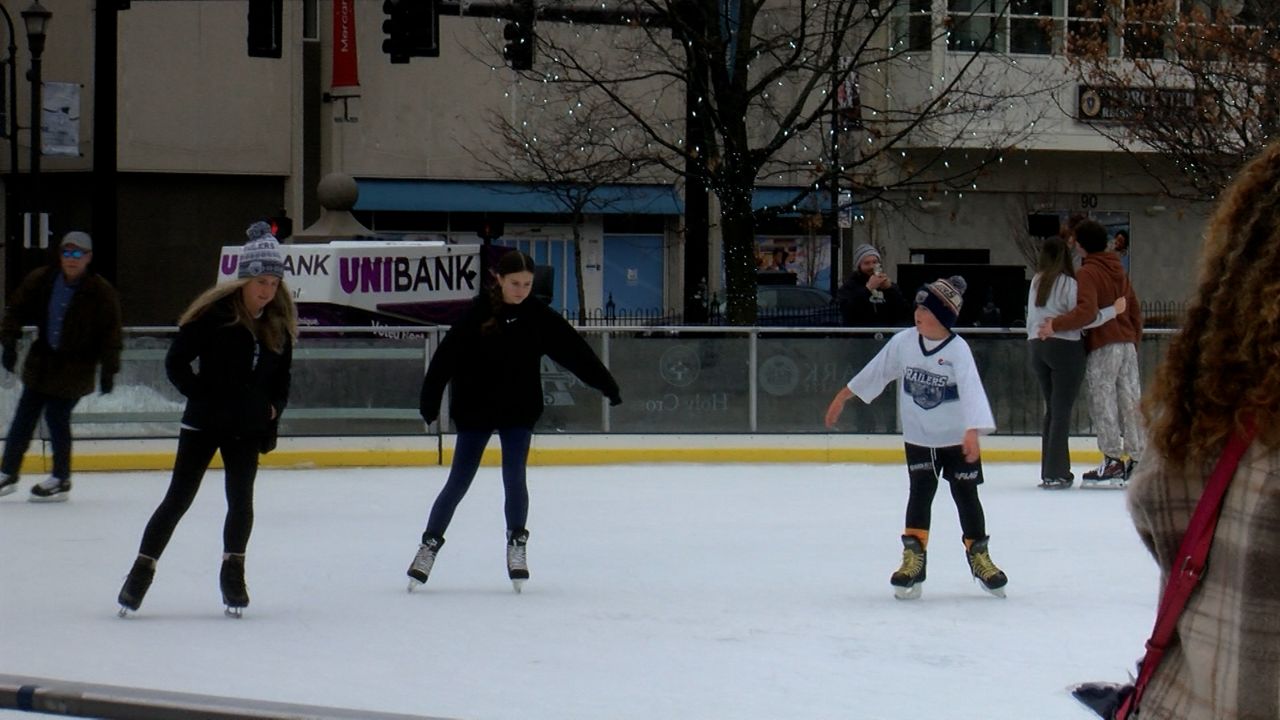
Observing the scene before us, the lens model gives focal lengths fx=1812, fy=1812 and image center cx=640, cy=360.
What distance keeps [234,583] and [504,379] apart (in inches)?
57.4

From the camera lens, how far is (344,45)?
102 feet

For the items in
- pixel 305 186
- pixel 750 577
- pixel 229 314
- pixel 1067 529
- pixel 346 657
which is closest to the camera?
pixel 346 657

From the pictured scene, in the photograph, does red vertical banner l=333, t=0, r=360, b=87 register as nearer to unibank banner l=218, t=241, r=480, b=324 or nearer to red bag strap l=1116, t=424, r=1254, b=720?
unibank banner l=218, t=241, r=480, b=324

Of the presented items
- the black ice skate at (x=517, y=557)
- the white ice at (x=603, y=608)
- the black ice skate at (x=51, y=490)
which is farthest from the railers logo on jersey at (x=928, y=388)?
the black ice skate at (x=51, y=490)

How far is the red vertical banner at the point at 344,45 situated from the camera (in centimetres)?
3094

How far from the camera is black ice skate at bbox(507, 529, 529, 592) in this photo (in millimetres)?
8047

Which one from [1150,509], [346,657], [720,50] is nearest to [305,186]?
[720,50]

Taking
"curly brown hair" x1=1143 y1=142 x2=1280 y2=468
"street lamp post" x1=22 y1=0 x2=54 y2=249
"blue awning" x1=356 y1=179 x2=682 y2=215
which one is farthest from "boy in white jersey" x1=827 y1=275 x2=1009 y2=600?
"blue awning" x1=356 y1=179 x2=682 y2=215

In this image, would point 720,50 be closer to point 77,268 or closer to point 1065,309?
point 1065,309

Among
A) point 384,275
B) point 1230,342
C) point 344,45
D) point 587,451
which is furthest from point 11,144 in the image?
point 1230,342

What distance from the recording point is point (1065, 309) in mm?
12328

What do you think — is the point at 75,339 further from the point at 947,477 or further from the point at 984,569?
the point at 984,569

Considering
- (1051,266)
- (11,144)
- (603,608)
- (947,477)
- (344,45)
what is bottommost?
(603,608)

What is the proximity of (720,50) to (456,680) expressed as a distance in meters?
14.7
